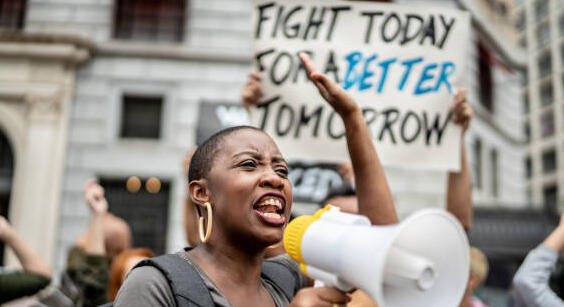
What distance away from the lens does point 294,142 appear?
3.79 meters

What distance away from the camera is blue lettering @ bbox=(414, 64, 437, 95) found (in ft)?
12.5

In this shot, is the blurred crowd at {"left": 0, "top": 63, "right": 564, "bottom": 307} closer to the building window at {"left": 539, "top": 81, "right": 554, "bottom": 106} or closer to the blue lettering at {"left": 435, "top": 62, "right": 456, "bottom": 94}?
the blue lettering at {"left": 435, "top": 62, "right": 456, "bottom": 94}

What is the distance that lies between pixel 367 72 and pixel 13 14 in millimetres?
11903

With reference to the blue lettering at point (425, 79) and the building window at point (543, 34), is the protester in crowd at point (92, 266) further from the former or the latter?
the building window at point (543, 34)

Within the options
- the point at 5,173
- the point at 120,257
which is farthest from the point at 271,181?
the point at 5,173

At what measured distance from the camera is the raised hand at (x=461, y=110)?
140 inches

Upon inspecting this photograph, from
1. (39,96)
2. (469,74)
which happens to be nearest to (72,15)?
(39,96)

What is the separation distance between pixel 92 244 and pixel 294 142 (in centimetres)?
148

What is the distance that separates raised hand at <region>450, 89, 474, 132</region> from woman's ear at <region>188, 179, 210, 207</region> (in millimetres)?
2215

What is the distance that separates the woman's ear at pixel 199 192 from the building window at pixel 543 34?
51.5 metres

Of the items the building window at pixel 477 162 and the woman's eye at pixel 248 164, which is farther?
the building window at pixel 477 162

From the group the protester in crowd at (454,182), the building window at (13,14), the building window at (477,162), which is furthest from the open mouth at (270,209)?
the building window at (477,162)

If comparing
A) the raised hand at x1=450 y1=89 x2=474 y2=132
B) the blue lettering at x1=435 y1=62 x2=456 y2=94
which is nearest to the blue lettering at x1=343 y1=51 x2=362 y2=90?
the blue lettering at x1=435 y1=62 x2=456 y2=94

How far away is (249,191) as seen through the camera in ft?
5.66
